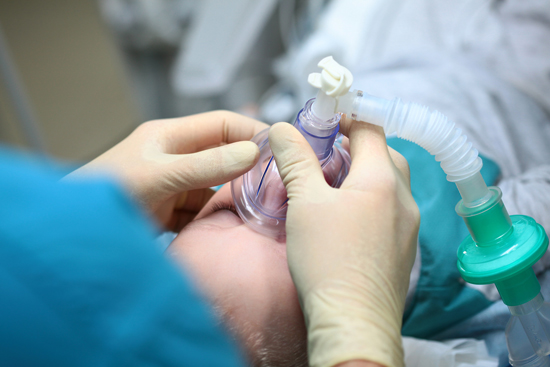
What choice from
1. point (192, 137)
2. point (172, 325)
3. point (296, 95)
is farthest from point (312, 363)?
point (296, 95)

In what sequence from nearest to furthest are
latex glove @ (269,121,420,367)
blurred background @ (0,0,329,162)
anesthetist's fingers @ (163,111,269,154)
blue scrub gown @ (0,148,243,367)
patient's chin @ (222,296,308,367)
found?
blue scrub gown @ (0,148,243,367) → latex glove @ (269,121,420,367) → patient's chin @ (222,296,308,367) → anesthetist's fingers @ (163,111,269,154) → blurred background @ (0,0,329,162)

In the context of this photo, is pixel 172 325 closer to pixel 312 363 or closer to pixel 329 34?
pixel 312 363

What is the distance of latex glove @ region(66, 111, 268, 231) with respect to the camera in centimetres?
69

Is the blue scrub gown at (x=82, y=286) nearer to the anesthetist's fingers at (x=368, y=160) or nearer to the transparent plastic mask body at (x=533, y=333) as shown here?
the anesthetist's fingers at (x=368, y=160)

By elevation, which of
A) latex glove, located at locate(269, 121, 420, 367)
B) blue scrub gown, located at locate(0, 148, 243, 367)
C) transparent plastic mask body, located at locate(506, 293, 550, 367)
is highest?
blue scrub gown, located at locate(0, 148, 243, 367)

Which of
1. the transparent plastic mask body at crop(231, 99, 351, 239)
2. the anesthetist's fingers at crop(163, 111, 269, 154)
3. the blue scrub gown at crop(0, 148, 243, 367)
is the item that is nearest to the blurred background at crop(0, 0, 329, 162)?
the anesthetist's fingers at crop(163, 111, 269, 154)

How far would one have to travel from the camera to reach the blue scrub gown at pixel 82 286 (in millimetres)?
339

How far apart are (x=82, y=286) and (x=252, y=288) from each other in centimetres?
30

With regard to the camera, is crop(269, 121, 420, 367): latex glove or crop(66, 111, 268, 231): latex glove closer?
crop(269, 121, 420, 367): latex glove

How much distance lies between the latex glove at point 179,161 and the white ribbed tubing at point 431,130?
0.20 meters

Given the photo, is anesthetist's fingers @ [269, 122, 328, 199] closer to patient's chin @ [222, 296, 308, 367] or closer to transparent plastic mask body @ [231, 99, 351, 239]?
transparent plastic mask body @ [231, 99, 351, 239]

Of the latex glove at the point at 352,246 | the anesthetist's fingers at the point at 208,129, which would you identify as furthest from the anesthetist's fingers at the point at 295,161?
→ the anesthetist's fingers at the point at 208,129

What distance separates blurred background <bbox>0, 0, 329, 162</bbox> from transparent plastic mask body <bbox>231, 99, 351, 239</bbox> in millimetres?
764

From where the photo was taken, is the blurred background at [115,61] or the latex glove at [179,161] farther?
the blurred background at [115,61]
